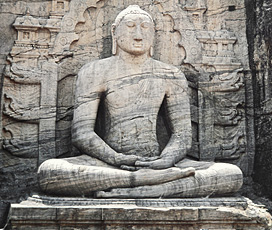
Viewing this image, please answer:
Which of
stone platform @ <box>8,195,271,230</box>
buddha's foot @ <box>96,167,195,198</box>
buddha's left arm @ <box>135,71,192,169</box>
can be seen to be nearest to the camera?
stone platform @ <box>8,195,271,230</box>

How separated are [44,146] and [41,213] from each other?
218cm

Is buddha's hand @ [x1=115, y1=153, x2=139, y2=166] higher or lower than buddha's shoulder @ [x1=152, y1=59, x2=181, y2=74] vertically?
lower

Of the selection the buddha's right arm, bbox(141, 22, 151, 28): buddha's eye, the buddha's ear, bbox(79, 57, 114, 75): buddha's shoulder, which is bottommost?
the buddha's right arm

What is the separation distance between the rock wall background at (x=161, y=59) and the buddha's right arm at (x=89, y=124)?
0.67m

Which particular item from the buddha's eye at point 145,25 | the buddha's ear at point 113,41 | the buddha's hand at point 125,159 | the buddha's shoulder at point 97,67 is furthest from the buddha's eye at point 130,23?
the buddha's hand at point 125,159

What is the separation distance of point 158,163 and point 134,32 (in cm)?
203

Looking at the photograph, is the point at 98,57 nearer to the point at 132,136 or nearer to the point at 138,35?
the point at 138,35

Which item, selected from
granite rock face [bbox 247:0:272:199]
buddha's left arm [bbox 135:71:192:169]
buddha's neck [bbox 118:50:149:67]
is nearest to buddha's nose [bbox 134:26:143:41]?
buddha's neck [bbox 118:50:149:67]

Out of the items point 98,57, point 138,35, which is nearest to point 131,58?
point 138,35

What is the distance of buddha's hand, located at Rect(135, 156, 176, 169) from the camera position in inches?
265

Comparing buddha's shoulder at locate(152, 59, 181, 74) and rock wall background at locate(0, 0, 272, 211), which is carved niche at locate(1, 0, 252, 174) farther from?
buddha's shoulder at locate(152, 59, 181, 74)

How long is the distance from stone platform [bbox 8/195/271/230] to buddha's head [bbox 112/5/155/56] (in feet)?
8.07

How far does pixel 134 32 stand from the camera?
24.9ft

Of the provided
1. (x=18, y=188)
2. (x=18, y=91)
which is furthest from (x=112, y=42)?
(x=18, y=188)
